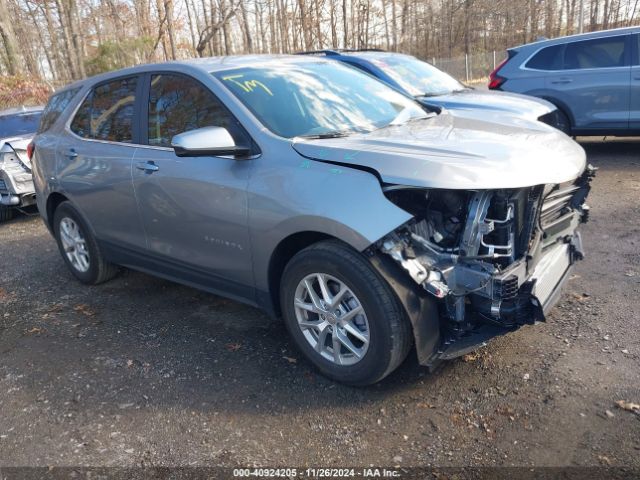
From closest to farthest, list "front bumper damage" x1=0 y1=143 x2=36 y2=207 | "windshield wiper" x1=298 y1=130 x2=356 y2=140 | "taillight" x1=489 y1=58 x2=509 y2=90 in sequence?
"windshield wiper" x1=298 y1=130 x2=356 y2=140 < "front bumper damage" x1=0 y1=143 x2=36 y2=207 < "taillight" x1=489 y1=58 x2=509 y2=90

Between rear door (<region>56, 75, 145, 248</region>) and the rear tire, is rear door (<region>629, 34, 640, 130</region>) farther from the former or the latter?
the rear tire

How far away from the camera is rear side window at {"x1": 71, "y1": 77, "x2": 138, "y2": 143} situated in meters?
4.24

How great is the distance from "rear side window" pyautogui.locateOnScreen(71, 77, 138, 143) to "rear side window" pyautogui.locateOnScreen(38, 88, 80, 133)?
31 centimetres

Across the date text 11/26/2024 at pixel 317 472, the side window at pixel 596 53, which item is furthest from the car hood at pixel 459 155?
the side window at pixel 596 53

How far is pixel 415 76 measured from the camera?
8.11 metres

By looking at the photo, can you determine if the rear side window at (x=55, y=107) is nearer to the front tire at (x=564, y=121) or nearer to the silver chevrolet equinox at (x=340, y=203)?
the silver chevrolet equinox at (x=340, y=203)

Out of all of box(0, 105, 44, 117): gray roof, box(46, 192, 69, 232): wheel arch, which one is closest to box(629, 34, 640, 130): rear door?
box(46, 192, 69, 232): wheel arch

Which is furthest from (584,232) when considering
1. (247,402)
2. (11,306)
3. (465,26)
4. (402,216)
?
(465,26)

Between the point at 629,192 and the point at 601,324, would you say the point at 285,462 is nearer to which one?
the point at 601,324

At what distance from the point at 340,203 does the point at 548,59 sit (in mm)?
7396

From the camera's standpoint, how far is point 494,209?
2824 millimetres

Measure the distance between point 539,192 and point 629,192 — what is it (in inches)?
169

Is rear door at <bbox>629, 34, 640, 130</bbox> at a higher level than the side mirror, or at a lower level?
lower

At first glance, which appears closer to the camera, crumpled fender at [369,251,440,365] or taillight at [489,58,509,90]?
crumpled fender at [369,251,440,365]
